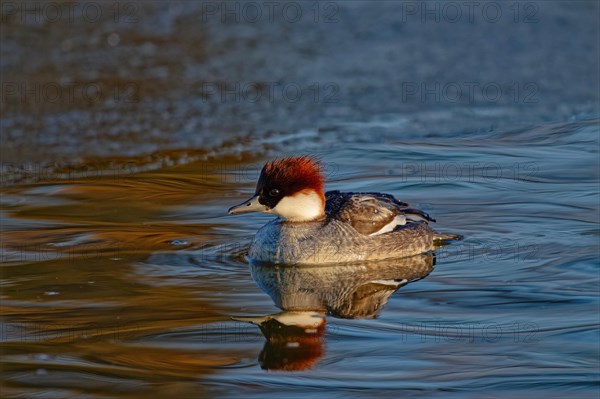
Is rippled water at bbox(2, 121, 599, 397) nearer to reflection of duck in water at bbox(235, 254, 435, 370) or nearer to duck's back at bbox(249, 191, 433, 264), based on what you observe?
reflection of duck in water at bbox(235, 254, 435, 370)

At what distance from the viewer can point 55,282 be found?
27.9ft

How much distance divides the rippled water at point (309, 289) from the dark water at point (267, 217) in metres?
0.02

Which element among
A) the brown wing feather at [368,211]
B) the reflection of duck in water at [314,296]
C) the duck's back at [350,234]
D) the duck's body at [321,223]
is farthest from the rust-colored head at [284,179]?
the reflection of duck in water at [314,296]

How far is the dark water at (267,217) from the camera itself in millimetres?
6867

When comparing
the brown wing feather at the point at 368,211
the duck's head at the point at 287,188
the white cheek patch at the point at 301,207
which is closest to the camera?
the duck's head at the point at 287,188

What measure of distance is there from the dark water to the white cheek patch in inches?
19.1

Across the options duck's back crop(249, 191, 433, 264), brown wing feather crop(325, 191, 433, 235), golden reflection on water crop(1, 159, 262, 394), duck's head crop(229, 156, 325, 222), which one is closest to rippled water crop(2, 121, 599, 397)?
golden reflection on water crop(1, 159, 262, 394)

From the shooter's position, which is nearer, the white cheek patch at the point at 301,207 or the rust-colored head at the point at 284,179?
the rust-colored head at the point at 284,179

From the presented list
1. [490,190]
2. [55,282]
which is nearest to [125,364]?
[55,282]

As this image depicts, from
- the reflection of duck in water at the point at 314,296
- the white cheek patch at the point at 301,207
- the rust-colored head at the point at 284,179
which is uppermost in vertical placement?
the rust-colored head at the point at 284,179

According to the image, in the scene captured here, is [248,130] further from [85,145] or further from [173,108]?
[85,145]

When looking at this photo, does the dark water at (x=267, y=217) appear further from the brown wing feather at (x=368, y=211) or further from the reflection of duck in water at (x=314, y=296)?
the brown wing feather at (x=368, y=211)

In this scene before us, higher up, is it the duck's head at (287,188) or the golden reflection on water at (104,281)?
the duck's head at (287,188)

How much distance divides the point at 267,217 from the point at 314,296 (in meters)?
2.44
